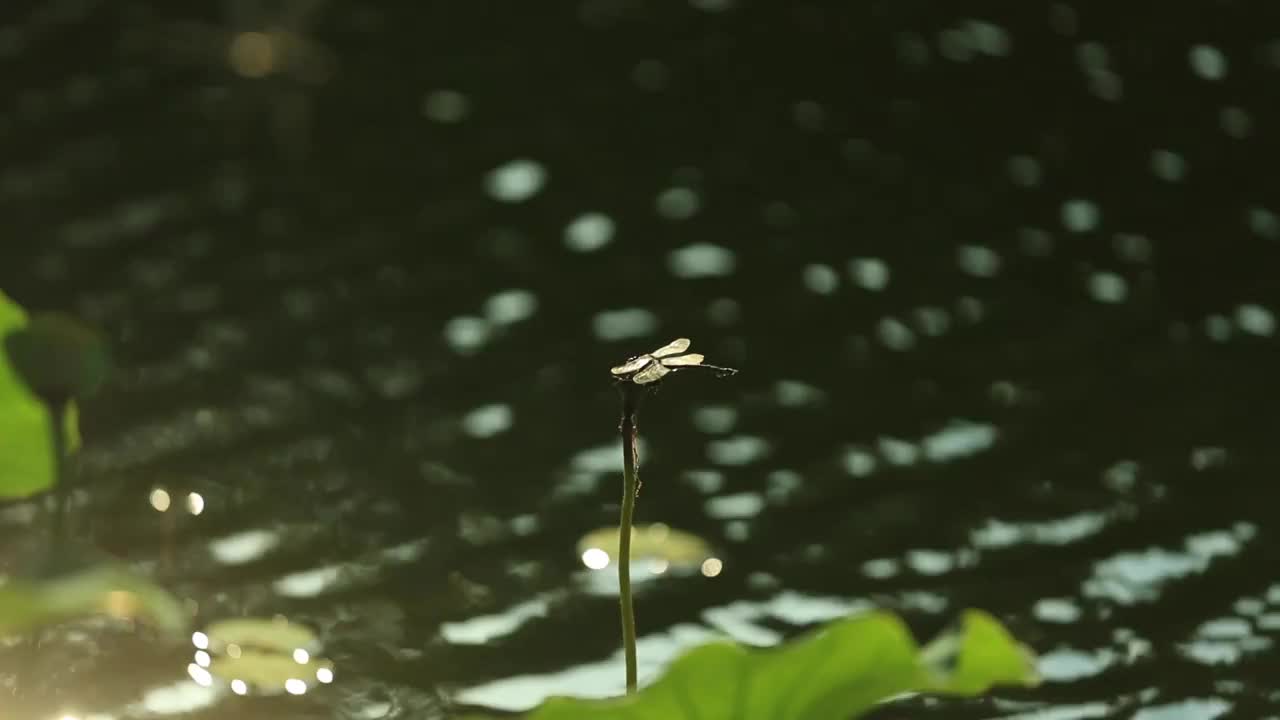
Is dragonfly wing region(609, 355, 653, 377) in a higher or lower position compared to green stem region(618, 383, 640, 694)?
higher

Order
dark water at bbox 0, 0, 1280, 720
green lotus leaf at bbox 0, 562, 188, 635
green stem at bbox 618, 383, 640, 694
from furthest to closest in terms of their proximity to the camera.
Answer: dark water at bbox 0, 0, 1280, 720 → green stem at bbox 618, 383, 640, 694 → green lotus leaf at bbox 0, 562, 188, 635

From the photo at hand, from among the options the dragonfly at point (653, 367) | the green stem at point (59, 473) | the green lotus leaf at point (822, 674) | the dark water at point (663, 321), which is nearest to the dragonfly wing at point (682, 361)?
the dragonfly at point (653, 367)

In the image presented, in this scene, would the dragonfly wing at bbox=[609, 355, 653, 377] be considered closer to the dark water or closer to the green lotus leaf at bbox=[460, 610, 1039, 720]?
the green lotus leaf at bbox=[460, 610, 1039, 720]

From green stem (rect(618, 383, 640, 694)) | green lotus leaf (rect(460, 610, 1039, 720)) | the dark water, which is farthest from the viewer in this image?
the dark water

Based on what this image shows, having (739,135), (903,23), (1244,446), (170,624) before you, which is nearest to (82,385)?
(170,624)

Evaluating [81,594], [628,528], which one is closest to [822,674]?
[628,528]

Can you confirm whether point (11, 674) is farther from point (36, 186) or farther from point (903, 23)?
point (903, 23)

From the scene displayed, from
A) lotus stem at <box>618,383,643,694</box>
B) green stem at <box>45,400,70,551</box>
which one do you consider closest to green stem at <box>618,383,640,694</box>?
lotus stem at <box>618,383,643,694</box>
